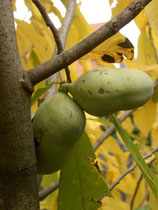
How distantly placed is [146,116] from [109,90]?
31.1 inches

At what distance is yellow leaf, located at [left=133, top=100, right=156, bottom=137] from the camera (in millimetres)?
1224

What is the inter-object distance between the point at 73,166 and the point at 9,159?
0.74ft

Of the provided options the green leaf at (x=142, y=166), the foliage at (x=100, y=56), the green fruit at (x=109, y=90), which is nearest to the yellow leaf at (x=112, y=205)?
the foliage at (x=100, y=56)

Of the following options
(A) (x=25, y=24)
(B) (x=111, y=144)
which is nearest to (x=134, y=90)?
(A) (x=25, y=24)

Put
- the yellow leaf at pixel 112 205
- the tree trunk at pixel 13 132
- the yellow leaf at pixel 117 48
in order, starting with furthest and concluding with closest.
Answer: the yellow leaf at pixel 112 205 → the yellow leaf at pixel 117 48 → the tree trunk at pixel 13 132

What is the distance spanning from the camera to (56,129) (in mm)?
489

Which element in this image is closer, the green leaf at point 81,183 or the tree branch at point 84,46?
the tree branch at point 84,46

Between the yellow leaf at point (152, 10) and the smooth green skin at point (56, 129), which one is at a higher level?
the yellow leaf at point (152, 10)

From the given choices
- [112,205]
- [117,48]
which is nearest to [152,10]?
[117,48]

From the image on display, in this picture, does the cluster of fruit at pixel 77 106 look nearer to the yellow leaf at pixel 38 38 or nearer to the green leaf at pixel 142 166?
the green leaf at pixel 142 166

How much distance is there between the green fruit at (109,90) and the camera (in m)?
0.49

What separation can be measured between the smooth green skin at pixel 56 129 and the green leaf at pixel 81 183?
0.47ft

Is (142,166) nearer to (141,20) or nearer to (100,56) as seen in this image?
(100,56)

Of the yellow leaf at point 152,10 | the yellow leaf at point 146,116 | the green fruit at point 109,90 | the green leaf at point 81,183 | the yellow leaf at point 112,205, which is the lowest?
the yellow leaf at point 112,205
